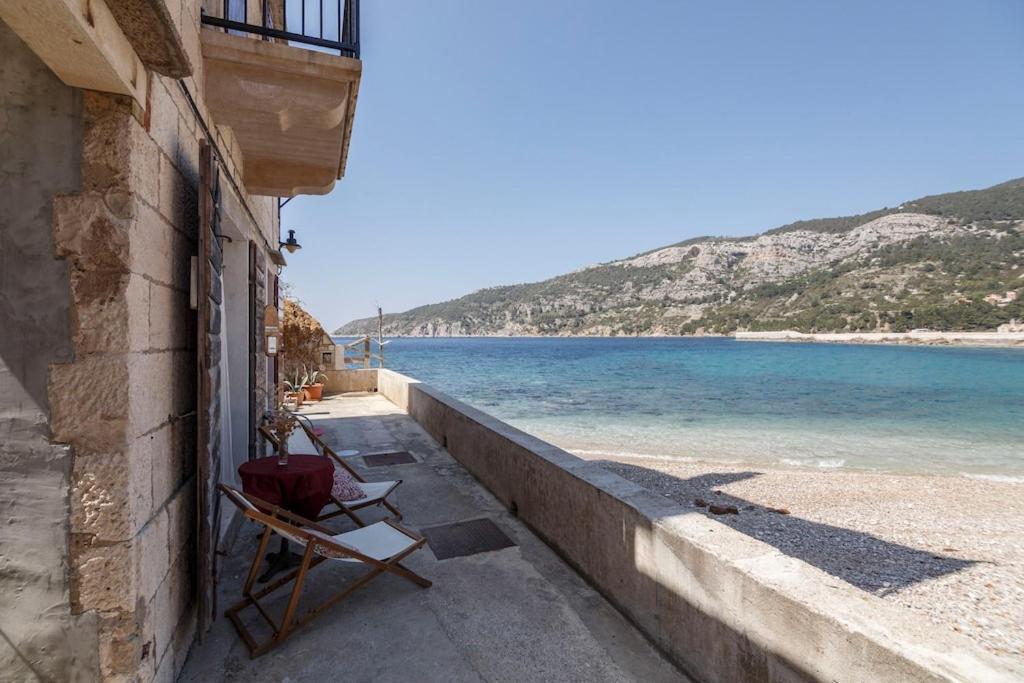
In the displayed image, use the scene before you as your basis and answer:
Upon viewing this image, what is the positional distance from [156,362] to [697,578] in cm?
266

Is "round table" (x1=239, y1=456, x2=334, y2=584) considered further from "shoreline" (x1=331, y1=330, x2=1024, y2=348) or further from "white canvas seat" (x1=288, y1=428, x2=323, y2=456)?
"shoreline" (x1=331, y1=330, x2=1024, y2=348)

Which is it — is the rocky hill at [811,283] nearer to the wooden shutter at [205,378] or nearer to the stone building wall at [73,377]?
the wooden shutter at [205,378]

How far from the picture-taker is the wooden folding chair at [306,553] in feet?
8.75

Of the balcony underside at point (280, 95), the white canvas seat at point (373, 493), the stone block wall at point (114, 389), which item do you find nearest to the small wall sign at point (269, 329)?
the balcony underside at point (280, 95)

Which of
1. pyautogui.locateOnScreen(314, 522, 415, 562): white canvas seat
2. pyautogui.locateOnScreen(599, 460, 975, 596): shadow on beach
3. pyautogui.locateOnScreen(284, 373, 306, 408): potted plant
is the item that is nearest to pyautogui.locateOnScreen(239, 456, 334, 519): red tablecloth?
pyautogui.locateOnScreen(314, 522, 415, 562): white canvas seat

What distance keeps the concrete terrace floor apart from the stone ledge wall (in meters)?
0.17

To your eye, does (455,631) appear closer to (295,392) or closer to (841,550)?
(841,550)

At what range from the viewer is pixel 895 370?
36.5 metres

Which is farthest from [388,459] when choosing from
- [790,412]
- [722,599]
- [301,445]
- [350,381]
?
[790,412]

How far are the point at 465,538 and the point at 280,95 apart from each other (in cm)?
352

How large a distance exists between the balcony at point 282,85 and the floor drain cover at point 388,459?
3.76 m

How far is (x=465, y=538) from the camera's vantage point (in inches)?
161

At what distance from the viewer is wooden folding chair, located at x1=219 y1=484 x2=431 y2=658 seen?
2666 mm

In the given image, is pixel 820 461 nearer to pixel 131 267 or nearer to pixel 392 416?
pixel 392 416
